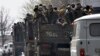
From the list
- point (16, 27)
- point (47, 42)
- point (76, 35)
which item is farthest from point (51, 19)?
point (16, 27)

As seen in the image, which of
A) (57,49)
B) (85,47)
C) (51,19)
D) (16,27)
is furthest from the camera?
(16,27)

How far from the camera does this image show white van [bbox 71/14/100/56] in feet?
39.1

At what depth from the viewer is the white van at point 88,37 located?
1193 centimetres

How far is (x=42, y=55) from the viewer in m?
16.6

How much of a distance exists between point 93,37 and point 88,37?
5.0 inches

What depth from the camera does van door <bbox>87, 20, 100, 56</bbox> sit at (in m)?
11.9

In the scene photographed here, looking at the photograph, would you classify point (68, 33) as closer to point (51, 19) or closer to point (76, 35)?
point (51, 19)

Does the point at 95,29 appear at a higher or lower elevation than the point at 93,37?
higher

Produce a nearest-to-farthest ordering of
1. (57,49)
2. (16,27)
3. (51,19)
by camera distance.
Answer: (57,49) < (51,19) < (16,27)

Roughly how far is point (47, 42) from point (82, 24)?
15.4 feet

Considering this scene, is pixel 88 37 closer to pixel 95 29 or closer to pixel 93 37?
pixel 93 37

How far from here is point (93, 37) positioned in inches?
472

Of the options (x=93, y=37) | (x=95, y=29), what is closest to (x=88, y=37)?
(x=93, y=37)

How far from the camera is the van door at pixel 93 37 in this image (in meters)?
11.9
